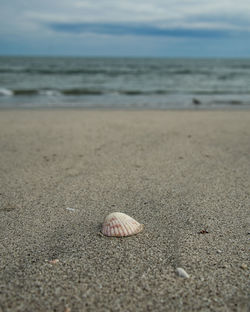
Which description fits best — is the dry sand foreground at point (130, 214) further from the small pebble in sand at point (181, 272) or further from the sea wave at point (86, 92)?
the sea wave at point (86, 92)

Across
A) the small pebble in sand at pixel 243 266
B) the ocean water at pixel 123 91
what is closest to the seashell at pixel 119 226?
the small pebble in sand at pixel 243 266

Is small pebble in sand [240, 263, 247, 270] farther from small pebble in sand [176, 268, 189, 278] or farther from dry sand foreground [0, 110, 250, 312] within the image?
small pebble in sand [176, 268, 189, 278]

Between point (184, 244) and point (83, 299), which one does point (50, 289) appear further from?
point (184, 244)

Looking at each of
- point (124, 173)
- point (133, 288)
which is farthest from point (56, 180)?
point (133, 288)

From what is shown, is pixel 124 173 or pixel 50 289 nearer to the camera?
pixel 50 289

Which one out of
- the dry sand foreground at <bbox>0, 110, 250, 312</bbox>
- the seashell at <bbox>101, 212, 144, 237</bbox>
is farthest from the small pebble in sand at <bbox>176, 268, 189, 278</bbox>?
the seashell at <bbox>101, 212, 144, 237</bbox>

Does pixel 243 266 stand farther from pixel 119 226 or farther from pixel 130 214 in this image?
pixel 130 214
